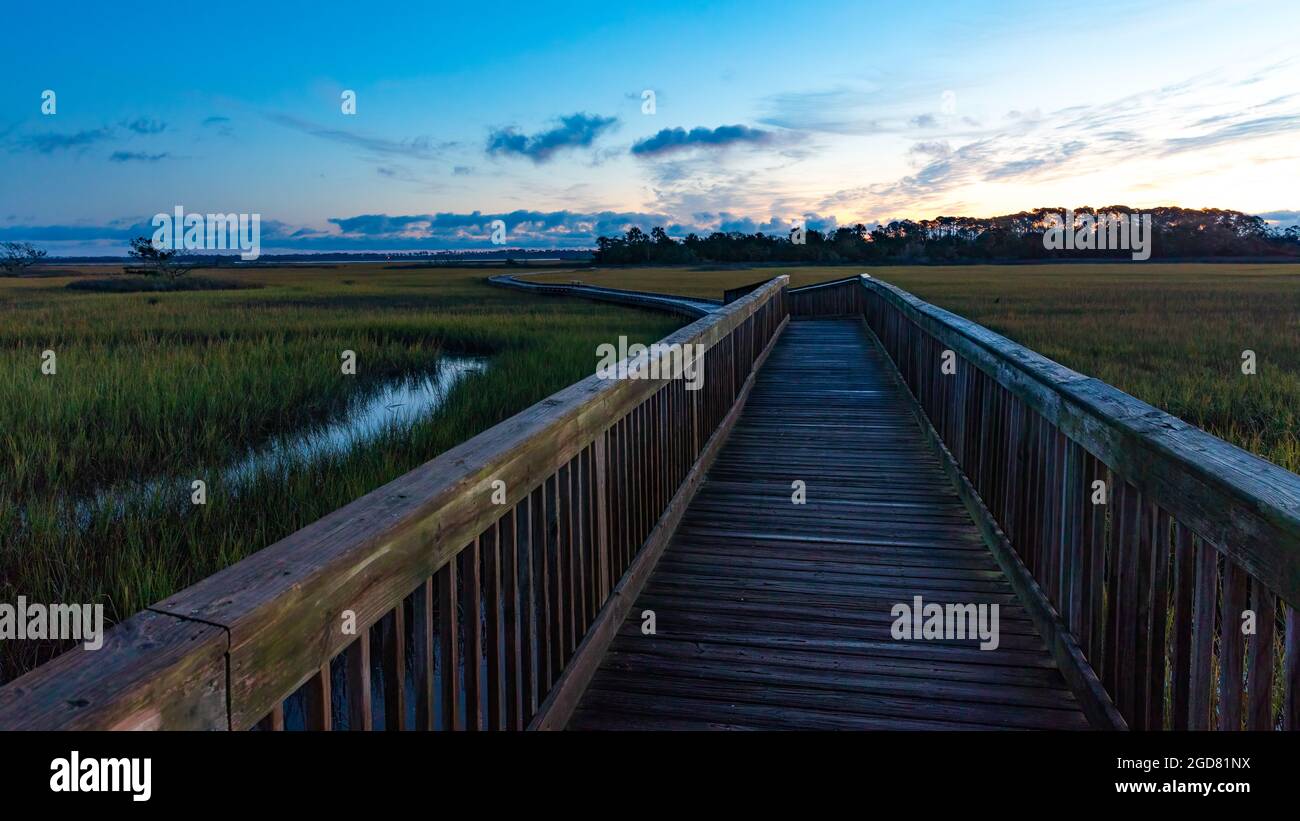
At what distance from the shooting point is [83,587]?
438 cm

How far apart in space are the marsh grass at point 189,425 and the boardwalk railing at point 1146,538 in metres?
4.11

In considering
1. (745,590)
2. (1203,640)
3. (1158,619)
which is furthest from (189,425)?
(1203,640)

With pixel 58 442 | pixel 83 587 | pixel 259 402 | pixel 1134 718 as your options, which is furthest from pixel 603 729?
pixel 259 402

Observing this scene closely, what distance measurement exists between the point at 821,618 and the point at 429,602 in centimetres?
224

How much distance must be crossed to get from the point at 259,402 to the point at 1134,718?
9680 millimetres

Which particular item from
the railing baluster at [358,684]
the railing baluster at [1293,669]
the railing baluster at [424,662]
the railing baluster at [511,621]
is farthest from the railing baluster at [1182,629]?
the railing baluster at [358,684]

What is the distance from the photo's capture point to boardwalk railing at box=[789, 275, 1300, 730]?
71.7 inches

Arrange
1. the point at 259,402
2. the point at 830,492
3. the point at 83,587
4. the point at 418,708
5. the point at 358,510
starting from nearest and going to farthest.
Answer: the point at 358,510 < the point at 418,708 < the point at 83,587 < the point at 830,492 < the point at 259,402

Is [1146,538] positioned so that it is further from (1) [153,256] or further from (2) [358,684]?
(1) [153,256]

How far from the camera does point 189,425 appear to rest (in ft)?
28.9

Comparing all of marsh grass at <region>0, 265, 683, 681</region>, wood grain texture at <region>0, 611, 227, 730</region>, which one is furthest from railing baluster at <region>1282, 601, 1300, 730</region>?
marsh grass at <region>0, 265, 683, 681</region>
